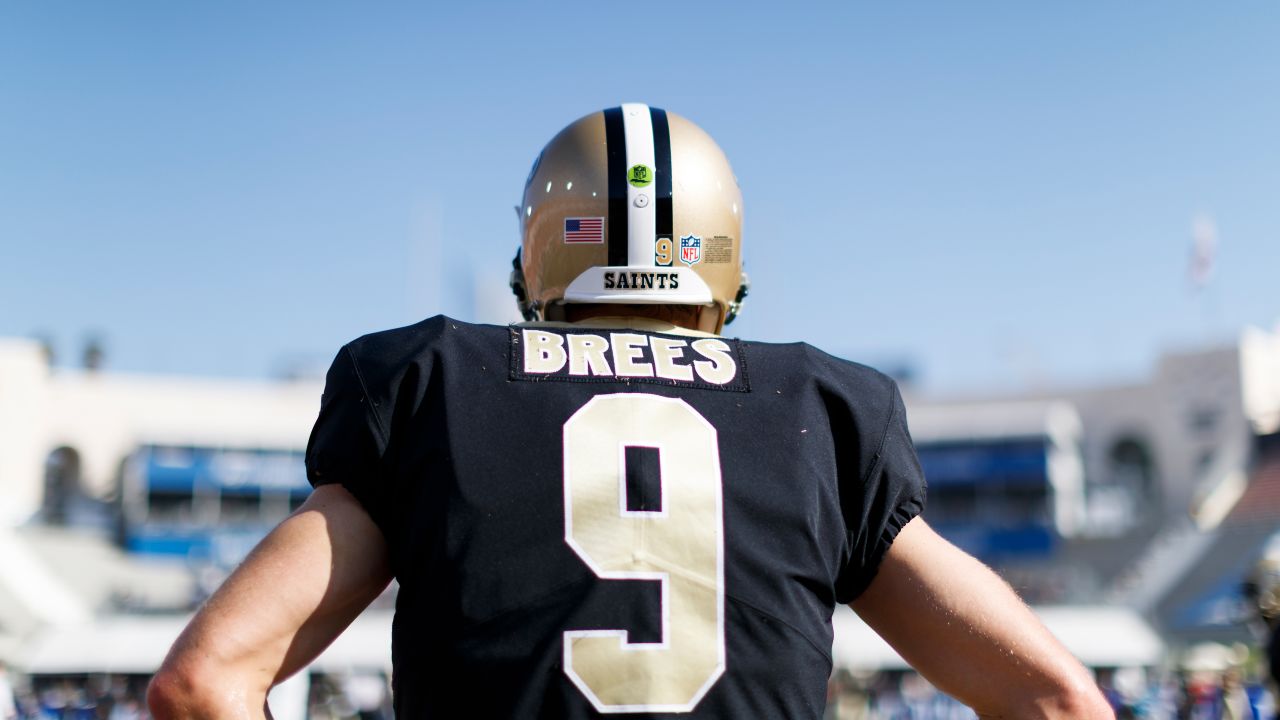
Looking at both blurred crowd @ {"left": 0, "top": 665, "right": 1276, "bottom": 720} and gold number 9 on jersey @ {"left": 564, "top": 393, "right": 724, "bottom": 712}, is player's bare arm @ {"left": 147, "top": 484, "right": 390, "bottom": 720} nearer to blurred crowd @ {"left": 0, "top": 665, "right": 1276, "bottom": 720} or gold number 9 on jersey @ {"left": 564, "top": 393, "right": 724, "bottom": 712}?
gold number 9 on jersey @ {"left": 564, "top": 393, "right": 724, "bottom": 712}

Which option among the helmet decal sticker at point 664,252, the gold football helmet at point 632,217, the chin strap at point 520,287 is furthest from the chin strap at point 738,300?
the chin strap at point 520,287

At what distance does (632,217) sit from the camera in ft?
6.75

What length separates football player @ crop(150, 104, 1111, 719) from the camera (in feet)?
5.27

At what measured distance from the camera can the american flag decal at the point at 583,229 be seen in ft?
6.75

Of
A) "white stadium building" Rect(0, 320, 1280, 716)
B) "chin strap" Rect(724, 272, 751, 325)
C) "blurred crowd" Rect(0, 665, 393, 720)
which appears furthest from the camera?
"white stadium building" Rect(0, 320, 1280, 716)

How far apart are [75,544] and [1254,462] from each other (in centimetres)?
3504

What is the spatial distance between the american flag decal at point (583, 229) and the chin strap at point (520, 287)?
211 millimetres

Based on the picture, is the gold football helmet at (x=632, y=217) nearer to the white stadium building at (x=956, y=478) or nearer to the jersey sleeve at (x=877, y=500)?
the jersey sleeve at (x=877, y=500)

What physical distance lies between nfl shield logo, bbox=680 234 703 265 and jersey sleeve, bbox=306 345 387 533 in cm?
61

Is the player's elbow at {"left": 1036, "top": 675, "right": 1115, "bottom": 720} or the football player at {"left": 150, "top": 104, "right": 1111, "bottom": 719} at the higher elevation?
the football player at {"left": 150, "top": 104, "right": 1111, "bottom": 719}

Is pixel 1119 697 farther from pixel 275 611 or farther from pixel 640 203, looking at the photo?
pixel 275 611

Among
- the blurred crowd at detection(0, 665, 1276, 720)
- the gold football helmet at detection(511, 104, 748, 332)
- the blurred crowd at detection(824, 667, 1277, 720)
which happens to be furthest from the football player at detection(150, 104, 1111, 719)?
the blurred crowd at detection(0, 665, 1276, 720)

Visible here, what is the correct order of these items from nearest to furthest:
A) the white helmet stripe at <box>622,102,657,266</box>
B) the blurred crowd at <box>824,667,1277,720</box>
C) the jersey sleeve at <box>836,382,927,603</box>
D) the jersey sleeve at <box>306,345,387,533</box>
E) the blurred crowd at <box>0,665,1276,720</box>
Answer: the jersey sleeve at <box>306,345,387,533</box> → the jersey sleeve at <box>836,382,927,603</box> → the white helmet stripe at <box>622,102,657,266</box> → the blurred crowd at <box>824,667,1277,720</box> → the blurred crowd at <box>0,665,1276,720</box>

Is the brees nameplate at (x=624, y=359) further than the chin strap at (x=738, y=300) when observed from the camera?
No
